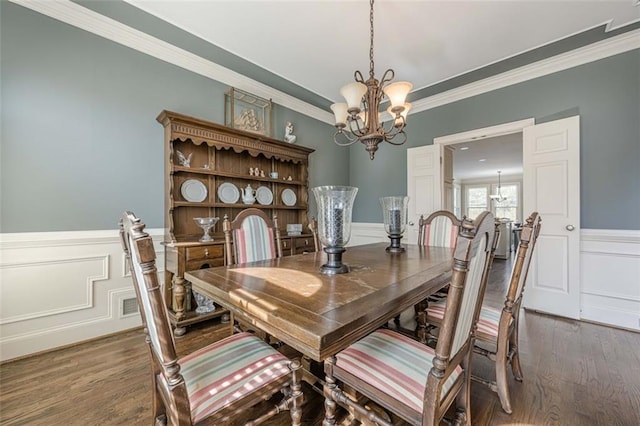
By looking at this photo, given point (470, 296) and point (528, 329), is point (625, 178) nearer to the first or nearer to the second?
point (528, 329)

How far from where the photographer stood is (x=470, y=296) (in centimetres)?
85

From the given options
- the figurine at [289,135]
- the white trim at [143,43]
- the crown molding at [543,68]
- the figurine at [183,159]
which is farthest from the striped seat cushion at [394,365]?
the crown molding at [543,68]

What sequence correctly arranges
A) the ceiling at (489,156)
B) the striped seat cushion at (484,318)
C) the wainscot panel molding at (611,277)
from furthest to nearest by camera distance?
the ceiling at (489,156) < the wainscot panel molding at (611,277) < the striped seat cushion at (484,318)

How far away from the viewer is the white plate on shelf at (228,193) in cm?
292

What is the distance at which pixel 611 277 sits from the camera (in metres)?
2.48

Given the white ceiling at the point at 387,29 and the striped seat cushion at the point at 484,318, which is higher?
the white ceiling at the point at 387,29

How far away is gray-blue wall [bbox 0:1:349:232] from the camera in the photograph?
187cm

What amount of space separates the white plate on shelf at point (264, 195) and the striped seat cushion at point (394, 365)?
2381mm

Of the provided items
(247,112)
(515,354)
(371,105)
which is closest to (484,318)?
(515,354)

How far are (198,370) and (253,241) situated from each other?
3.20ft

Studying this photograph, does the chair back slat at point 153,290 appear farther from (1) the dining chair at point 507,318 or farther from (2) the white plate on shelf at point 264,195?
(2) the white plate on shelf at point 264,195

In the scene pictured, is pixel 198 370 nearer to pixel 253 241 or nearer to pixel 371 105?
pixel 253 241

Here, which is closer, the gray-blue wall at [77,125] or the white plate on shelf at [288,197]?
the gray-blue wall at [77,125]

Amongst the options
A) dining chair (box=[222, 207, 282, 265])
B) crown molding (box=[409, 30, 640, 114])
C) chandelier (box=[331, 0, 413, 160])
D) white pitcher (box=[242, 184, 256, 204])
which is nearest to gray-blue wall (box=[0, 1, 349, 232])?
white pitcher (box=[242, 184, 256, 204])
